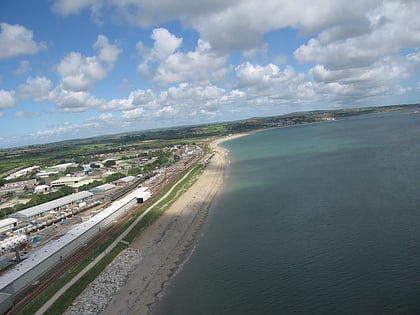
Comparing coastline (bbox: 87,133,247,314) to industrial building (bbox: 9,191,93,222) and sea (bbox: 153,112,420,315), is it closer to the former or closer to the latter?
sea (bbox: 153,112,420,315)

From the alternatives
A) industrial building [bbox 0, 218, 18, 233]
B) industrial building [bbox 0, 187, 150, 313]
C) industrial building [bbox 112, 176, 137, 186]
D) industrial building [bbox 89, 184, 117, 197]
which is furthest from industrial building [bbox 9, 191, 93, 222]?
industrial building [bbox 0, 187, 150, 313]

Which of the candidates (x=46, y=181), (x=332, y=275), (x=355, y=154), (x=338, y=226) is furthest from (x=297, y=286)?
(x=46, y=181)

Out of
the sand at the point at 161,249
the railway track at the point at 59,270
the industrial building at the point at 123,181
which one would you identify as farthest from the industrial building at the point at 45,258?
the industrial building at the point at 123,181

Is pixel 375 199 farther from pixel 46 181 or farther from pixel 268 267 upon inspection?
pixel 46 181

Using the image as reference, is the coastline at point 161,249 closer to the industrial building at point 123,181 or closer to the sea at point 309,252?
the sea at point 309,252

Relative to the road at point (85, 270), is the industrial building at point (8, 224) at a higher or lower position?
higher

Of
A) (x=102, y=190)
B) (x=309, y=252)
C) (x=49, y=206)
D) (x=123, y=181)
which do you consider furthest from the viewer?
(x=123, y=181)

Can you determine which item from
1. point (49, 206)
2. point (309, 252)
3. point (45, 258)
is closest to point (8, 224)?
point (49, 206)

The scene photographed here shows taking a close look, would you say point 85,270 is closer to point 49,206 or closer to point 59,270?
point 59,270
